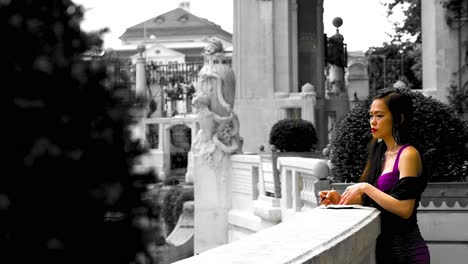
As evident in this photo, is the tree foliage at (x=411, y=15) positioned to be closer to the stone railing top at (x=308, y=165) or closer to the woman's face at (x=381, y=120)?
the stone railing top at (x=308, y=165)

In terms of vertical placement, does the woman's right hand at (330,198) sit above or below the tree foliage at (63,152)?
below

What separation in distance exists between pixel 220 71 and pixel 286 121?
357 cm

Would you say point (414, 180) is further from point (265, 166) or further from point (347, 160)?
point (265, 166)

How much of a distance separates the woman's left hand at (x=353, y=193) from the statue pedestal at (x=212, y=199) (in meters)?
13.0

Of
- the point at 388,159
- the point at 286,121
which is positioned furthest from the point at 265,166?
the point at 388,159

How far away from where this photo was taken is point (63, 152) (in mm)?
1990

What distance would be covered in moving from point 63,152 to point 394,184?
120 inches


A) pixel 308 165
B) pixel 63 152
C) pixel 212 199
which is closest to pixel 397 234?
pixel 63 152

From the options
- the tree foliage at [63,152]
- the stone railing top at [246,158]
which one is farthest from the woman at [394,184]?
the stone railing top at [246,158]

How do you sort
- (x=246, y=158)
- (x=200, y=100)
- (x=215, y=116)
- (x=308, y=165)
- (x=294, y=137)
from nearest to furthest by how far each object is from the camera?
(x=308, y=165), (x=246, y=158), (x=215, y=116), (x=200, y=100), (x=294, y=137)

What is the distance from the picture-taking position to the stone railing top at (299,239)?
3.07 m

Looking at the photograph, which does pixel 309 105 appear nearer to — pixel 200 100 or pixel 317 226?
pixel 200 100

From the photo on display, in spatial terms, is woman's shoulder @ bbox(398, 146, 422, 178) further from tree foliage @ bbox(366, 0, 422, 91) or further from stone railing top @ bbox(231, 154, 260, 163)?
tree foliage @ bbox(366, 0, 422, 91)

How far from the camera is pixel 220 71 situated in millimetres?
18438
